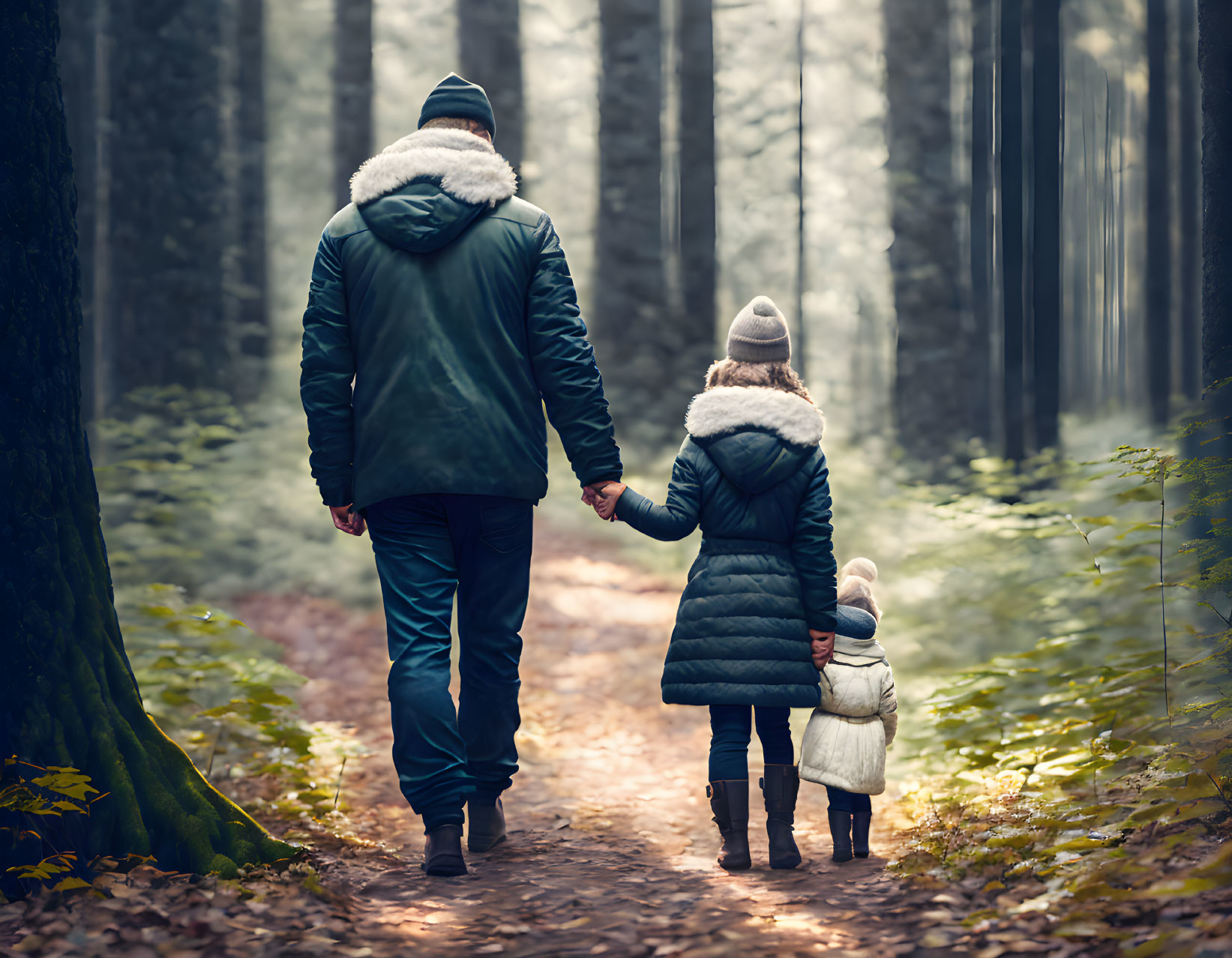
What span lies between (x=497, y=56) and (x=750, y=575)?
9015 mm

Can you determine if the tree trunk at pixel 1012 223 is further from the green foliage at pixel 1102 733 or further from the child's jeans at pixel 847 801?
the child's jeans at pixel 847 801

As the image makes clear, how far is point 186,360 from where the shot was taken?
9.41 m

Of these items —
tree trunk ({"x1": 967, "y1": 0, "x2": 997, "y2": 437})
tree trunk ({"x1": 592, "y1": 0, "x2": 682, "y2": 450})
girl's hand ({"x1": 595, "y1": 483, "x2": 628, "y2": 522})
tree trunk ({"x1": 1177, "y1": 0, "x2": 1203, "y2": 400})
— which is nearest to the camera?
girl's hand ({"x1": 595, "y1": 483, "x2": 628, "y2": 522})

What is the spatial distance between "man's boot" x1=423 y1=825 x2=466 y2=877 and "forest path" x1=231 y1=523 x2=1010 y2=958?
5 cm

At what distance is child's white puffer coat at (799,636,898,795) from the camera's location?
3301mm

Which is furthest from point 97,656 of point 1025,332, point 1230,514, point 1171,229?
point 1171,229

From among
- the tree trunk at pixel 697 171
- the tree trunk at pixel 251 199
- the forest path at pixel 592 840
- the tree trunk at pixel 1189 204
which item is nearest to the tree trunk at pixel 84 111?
the tree trunk at pixel 251 199

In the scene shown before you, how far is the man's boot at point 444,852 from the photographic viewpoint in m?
3.10

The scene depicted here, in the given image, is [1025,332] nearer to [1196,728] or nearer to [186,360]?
[1196,728]

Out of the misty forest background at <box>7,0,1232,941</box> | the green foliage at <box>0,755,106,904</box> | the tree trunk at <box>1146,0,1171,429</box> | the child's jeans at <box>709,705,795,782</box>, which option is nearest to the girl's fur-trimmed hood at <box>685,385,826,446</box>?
the child's jeans at <box>709,705,795,782</box>

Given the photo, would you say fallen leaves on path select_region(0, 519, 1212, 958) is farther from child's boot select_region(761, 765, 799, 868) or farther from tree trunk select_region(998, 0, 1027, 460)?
tree trunk select_region(998, 0, 1027, 460)

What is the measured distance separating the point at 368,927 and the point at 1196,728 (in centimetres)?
255

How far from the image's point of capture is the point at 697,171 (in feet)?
35.2

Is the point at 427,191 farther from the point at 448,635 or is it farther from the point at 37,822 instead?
the point at 37,822
